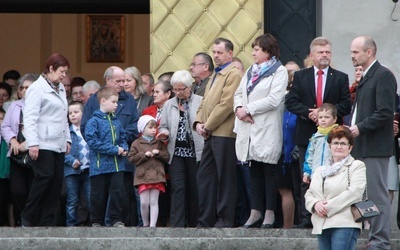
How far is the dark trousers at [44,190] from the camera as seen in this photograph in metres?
16.0

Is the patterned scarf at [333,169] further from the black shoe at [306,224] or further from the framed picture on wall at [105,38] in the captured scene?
the framed picture on wall at [105,38]

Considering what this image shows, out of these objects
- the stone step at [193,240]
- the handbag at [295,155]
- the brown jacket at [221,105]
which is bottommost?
the stone step at [193,240]

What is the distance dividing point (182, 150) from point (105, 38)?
29.7 feet

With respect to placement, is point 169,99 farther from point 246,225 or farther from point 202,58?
point 246,225

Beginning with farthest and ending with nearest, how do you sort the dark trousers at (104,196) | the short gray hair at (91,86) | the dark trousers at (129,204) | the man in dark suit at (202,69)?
the short gray hair at (91,86), the man in dark suit at (202,69), the dark trousers at (129,204), the dark trousers at (104,196)

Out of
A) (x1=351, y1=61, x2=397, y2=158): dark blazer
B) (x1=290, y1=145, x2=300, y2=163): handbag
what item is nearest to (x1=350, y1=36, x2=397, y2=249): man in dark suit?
(x1=351, y1=61, x2=397, y2=158): dark blazer

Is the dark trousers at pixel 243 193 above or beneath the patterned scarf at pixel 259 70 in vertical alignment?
beneath

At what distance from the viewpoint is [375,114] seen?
14.4 metres

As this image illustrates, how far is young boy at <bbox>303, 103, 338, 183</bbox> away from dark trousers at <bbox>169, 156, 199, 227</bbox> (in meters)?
1.65

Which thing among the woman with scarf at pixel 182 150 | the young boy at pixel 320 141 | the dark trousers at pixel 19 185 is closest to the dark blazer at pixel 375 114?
the young boy at pixel 320 141

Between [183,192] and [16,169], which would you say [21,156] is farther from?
[183,192]

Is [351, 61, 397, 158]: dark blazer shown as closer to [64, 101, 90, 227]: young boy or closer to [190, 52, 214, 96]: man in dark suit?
[190, 52, 214, 96]: man in dark suit

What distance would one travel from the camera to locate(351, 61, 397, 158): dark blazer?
14432mm

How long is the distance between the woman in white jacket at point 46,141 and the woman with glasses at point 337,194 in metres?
3.26
